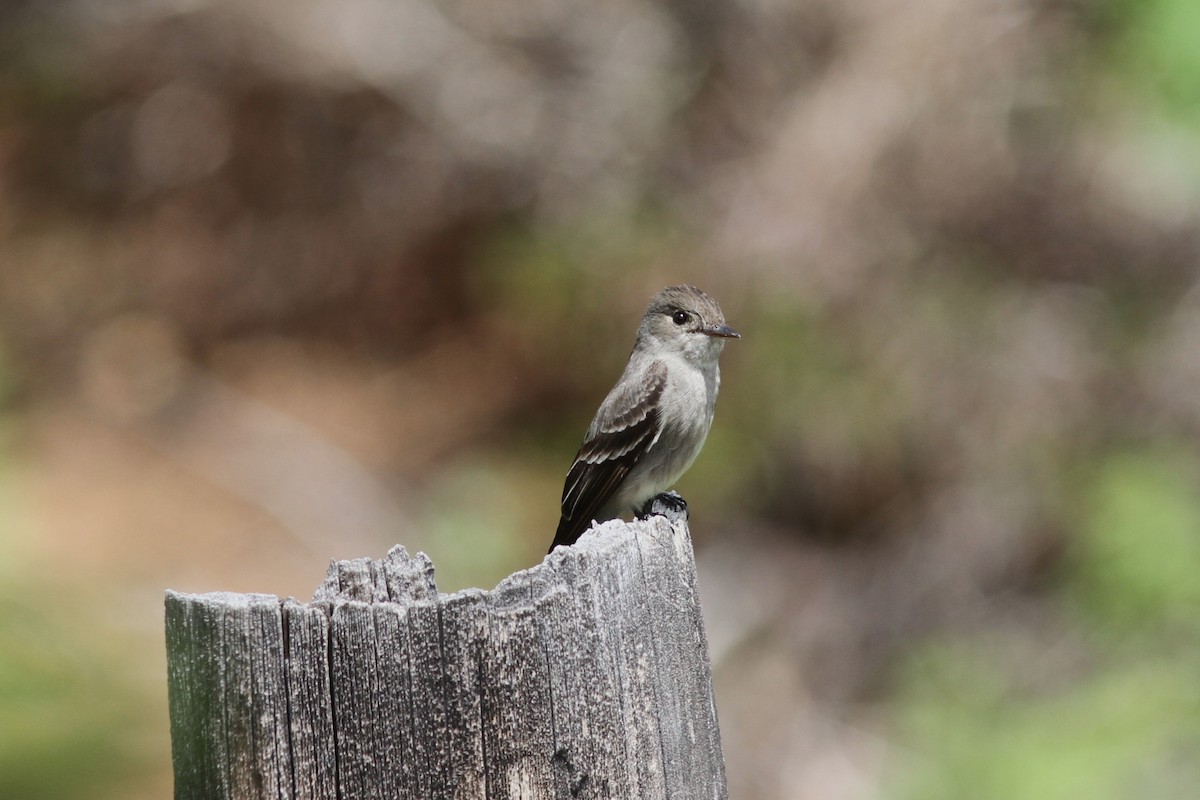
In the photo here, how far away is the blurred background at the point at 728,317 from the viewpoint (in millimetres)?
6828

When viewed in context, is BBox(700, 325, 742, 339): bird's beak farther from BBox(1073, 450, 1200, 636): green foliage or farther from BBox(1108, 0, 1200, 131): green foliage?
BBox(1108, 0, 1200, 131): green foliage

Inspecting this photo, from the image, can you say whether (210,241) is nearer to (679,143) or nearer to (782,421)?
(679,143)

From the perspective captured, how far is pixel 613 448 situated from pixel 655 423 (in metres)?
0.18

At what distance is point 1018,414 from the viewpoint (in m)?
7.45

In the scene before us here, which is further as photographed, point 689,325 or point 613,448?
point 689,325

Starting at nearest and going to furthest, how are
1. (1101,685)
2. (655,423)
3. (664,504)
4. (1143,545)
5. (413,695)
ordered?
1. (413,695)
2. (655,423)
3. (664,504)
4. (1101,685)
5. (1143,545)

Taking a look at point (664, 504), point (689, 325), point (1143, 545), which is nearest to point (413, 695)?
point (664, 504)

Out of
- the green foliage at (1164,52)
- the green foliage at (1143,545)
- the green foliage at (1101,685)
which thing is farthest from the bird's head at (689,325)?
the green foliage at (1164,52)

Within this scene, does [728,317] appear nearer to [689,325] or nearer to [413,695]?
[689,325]

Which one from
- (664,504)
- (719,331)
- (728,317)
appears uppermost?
(728,317)

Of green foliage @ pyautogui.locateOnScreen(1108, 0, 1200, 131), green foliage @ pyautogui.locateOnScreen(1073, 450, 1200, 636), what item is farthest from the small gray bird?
green foliage @ pyautogui.locateOnScreen(1108, 0, 1200, 131)

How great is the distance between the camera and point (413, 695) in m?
1.90

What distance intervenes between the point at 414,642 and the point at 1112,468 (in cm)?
585

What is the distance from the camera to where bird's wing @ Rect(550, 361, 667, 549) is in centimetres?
464
